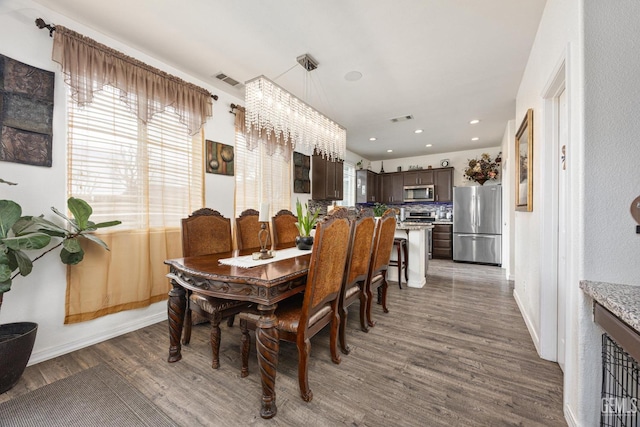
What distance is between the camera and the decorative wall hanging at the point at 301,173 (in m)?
4.47

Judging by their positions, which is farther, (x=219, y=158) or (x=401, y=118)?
(x=401, y=118)

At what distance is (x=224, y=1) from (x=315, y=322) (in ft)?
7.64

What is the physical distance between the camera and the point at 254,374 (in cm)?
181

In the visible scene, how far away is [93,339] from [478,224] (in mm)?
6461

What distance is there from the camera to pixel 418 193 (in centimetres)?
682

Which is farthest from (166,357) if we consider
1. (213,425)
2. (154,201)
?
(154,201)

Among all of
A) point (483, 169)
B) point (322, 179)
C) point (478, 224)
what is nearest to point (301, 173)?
point (322, 179)

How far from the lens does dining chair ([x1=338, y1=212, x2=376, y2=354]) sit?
2021 millimetres

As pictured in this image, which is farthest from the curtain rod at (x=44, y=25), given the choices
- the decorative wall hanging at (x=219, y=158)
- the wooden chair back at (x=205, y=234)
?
the wooden chair back at (x=205, y=234)

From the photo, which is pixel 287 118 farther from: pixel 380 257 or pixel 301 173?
pixel 301 173

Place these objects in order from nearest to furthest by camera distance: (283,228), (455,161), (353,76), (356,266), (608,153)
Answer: (608,153), (356,266), (353,76), (283,228), (455,161)

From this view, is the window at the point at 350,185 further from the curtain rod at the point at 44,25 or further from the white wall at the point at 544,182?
the curtain rod at the point at 44,25

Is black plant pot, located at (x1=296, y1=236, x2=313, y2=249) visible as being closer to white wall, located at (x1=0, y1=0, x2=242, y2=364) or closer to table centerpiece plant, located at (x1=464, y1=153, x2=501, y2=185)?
white wall, located at (x1=0, y1=0, x2=242, y2=364)

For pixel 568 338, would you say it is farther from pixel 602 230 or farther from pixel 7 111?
pixel 7 111
